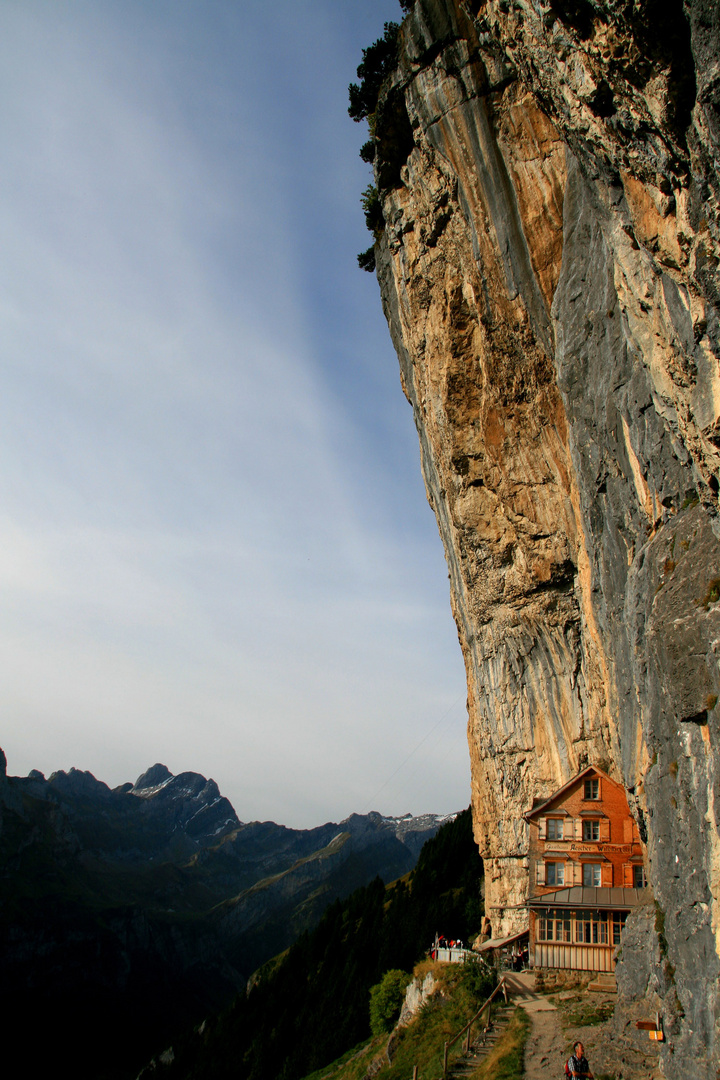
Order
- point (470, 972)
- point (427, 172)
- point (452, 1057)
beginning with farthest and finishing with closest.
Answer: point (427, 172)
point (470, 972)
point (452, 1057)

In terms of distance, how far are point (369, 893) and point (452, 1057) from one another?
151ft

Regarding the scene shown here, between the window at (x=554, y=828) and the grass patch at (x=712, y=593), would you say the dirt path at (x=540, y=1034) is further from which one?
the grass patch at (x=712, y=593)

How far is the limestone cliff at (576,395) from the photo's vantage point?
966 centimetres

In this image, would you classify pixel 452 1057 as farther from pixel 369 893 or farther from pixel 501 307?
pixel 369 893

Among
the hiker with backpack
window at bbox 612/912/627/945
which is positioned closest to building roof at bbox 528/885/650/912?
window at bbox 612/912/627/945

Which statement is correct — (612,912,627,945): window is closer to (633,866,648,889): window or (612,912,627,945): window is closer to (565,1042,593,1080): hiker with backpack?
(633,866,648,889): window

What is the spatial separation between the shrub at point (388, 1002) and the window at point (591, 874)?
8.51 meters

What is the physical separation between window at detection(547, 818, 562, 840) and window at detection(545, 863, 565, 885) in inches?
38.1

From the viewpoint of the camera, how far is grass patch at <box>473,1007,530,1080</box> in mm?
14477

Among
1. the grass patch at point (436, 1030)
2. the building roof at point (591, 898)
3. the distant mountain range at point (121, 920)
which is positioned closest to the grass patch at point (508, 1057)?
the grass patch at point (436, 1030)

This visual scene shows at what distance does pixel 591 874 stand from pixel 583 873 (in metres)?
0.28

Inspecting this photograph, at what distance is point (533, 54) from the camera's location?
40.3 ft

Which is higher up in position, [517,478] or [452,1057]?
[517,478]

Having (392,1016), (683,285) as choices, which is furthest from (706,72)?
(392,1016)
